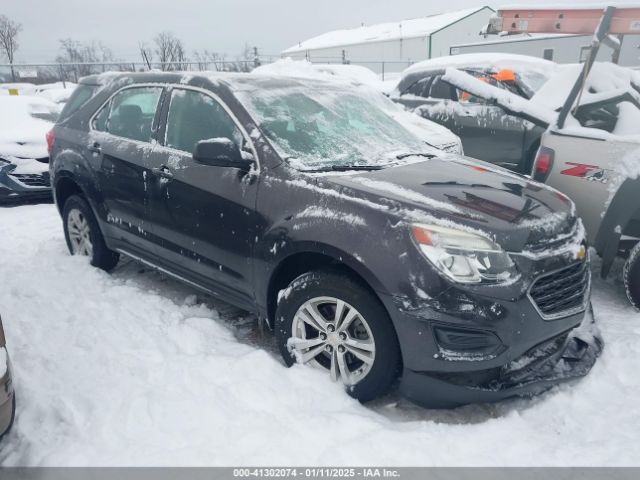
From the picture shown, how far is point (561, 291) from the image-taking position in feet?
8.68

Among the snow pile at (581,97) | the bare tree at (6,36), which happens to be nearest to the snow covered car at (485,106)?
the snow pile at (581,97)

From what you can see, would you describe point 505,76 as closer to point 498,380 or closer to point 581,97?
point 581,97

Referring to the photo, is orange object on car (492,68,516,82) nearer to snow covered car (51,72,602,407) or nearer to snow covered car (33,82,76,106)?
snow covered car (51,72,602,407)

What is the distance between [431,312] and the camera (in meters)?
2.41

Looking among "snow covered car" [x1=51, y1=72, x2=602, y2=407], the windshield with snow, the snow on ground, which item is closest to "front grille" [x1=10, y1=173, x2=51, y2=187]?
"snow covered car" [x1=51, y1=72, x2=602, y2=407]

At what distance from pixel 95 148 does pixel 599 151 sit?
160 inches

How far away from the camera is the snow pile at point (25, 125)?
7.41 meters

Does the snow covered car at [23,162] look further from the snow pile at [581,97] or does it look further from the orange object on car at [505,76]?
the orange object on car at [505,76]

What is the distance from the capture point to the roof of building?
4444 cm

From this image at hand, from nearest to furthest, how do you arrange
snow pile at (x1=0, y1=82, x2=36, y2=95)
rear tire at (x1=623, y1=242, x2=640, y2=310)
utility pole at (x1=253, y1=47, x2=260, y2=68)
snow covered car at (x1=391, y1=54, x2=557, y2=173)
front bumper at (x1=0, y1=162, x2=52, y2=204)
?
rear tire at (x1=623, y1=242, x2=640, y2=310), snow covered car at (x1=391, y1=54, x2=557, y2=173), front bumper at (x1=0, y1=162, x2=52, y2=204), snow pile at (x1=0, y1=82, x2=36, y2=95), utility pole at (x1=253, y1=47, x2=260, y2=68)

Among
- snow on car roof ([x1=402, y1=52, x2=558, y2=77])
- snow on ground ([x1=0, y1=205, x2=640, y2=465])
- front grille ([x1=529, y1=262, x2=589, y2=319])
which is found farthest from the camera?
snow on car roof ([x1=402, y1=52, x2=558, y2=77])

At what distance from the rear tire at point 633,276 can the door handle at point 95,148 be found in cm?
423

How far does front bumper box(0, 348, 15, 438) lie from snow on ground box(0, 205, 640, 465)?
27 centimetres

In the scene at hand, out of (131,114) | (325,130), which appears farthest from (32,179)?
(325,130)
